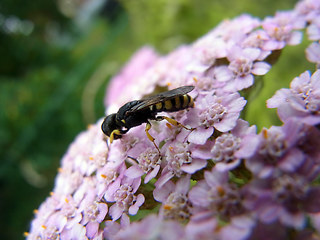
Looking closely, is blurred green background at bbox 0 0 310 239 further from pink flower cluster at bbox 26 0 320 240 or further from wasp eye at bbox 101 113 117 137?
wasp eye at bbox 101 113 117 137

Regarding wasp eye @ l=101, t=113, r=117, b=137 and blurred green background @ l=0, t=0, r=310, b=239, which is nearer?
wasp eye @ l=101, t=113, r=117, b=137

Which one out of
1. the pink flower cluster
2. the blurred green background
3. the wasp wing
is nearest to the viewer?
the pink flower cluster

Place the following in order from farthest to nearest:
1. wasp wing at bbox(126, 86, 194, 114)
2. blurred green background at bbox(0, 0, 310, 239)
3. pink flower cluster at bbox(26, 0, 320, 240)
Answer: blurred green background at bbox(0, 0, 310, 239)
wasp wing at bbox(126, 86, 194, 114)
pink flower cluster at bbox(26, 0, 320, 240)

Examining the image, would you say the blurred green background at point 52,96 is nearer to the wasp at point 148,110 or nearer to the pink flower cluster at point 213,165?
the pink flower cluster at point 213,165

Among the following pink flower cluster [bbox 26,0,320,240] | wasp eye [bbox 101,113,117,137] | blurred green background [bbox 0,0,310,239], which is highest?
blurred green background [bbox 0,0,310,239]

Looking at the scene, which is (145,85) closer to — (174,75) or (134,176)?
(174,75)

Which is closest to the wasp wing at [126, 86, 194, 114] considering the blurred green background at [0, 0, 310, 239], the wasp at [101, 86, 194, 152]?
the wasp at [101, 86, 194, 152]

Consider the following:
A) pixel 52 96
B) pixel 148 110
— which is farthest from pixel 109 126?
pixel 52 96
